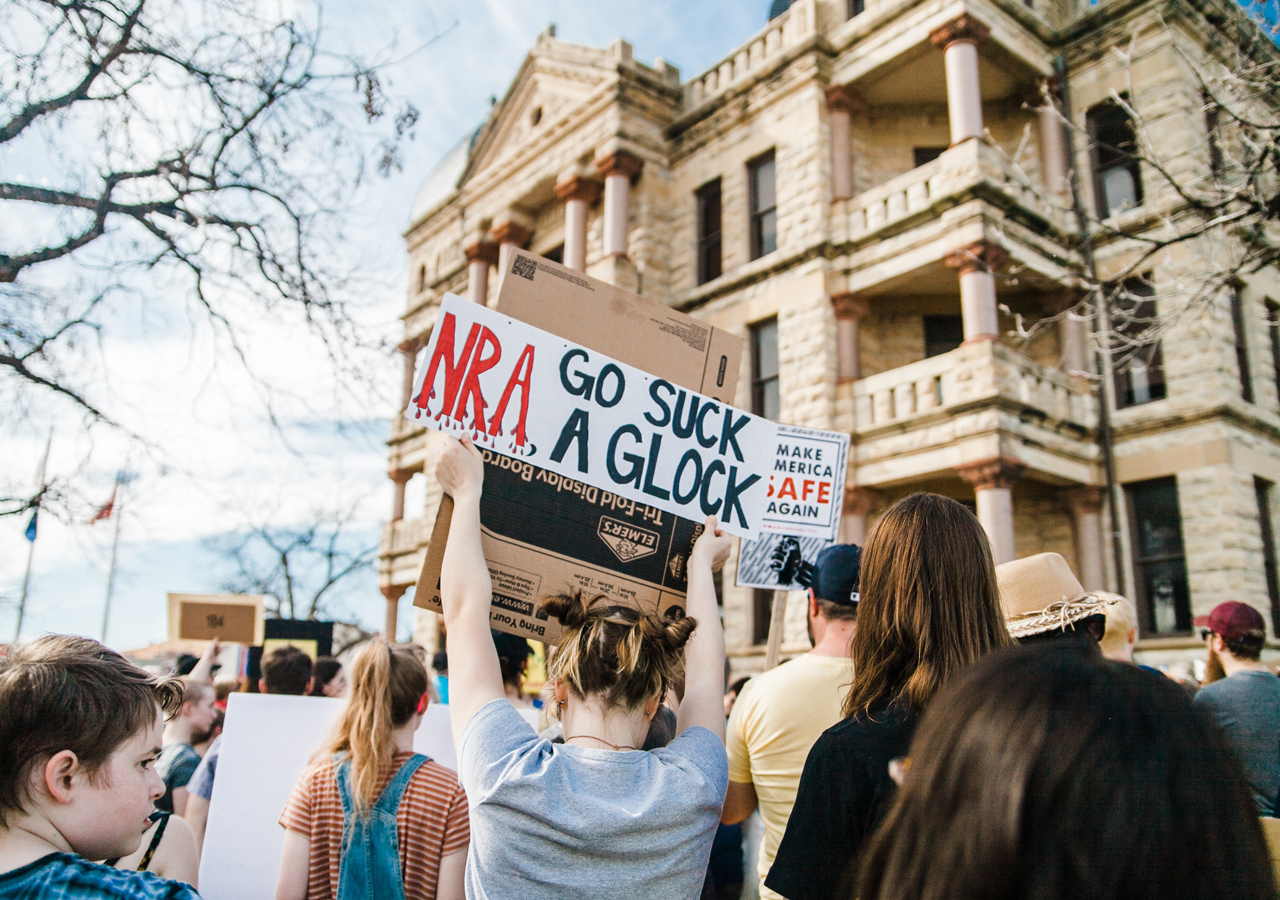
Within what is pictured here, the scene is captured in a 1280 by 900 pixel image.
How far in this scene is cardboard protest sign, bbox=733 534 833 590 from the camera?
4418 millimetres

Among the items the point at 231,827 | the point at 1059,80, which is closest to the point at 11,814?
the point at 231,827

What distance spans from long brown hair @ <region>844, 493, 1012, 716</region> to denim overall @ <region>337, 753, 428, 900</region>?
5.08 feet

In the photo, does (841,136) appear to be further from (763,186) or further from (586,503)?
(586,503)

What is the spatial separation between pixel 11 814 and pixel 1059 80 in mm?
16557

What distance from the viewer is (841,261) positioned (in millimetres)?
14273

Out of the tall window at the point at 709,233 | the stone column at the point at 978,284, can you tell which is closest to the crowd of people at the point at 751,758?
the stone column at the point at 978,284

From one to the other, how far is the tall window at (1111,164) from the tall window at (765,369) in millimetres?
5458

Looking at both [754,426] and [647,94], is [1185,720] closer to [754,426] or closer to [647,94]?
[754,426]

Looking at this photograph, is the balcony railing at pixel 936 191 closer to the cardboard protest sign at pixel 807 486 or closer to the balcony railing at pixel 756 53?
the balcony railing at pixel 756 53

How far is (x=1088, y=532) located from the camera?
12.9 meters

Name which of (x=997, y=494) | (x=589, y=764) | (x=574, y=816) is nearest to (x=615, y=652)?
(x=589, y=764)

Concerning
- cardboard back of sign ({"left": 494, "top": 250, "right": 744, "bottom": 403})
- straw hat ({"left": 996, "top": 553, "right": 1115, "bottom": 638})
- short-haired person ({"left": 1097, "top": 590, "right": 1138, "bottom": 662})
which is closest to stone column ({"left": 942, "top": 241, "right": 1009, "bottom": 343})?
short-haired person ({"left": 1097, "top": 590, "right": 1138, "bottom": 662})

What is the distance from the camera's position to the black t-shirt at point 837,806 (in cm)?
178

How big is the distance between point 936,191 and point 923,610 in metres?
12.6
